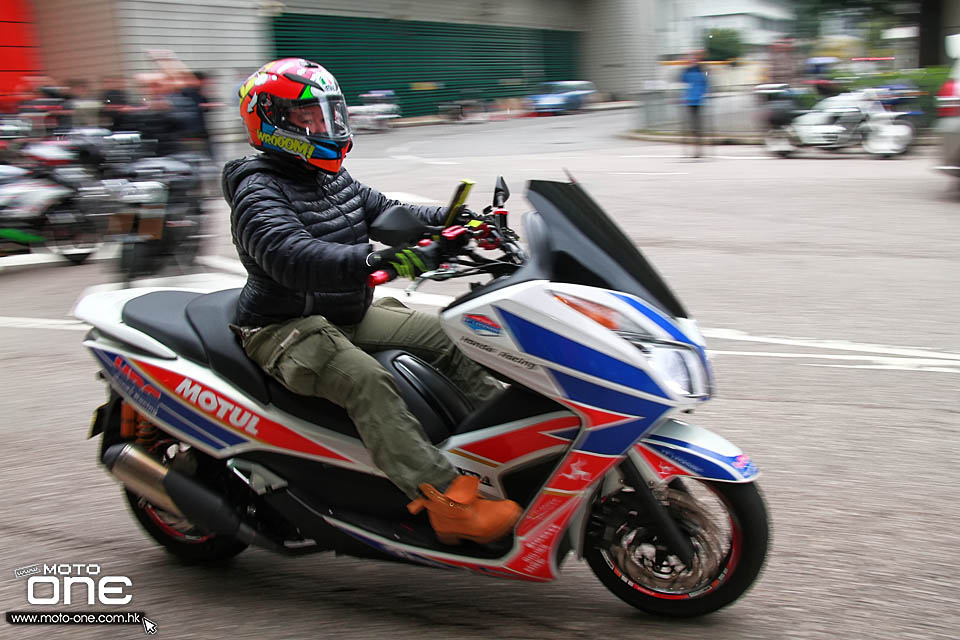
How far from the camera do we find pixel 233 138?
24469 millimetres

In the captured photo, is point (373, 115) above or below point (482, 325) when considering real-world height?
above

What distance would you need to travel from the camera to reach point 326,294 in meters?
3.28

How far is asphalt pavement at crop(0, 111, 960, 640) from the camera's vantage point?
3.08 m

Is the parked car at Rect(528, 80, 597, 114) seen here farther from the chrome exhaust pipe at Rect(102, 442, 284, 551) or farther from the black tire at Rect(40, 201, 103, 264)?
the chrome exhaust pipe at Rect(102, 442, 284, 551)

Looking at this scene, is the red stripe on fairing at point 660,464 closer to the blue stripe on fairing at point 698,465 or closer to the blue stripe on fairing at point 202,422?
the blue stripe on fairing at point 698,465

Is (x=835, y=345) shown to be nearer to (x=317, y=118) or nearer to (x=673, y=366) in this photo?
(x=673, y=366)

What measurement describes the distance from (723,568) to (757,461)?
1483 mm

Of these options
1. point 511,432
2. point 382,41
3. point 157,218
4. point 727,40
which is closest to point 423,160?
point 157,218

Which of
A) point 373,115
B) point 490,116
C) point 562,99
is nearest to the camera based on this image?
point 373,115

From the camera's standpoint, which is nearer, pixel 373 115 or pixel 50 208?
pixel 50 208

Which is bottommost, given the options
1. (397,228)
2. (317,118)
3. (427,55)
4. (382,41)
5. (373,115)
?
(397,228)

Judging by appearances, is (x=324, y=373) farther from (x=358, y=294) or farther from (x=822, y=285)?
(x=822, y=285)

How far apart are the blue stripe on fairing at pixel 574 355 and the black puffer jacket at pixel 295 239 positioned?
21.7 inches

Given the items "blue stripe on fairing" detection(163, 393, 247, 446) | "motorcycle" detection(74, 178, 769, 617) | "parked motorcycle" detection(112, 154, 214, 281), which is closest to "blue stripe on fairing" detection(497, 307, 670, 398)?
"motorcycle" detection(74, 178, 769, 617)
